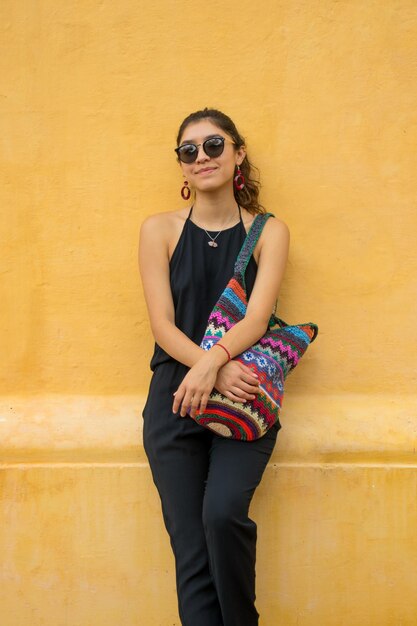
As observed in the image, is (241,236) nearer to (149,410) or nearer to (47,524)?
(149,410)

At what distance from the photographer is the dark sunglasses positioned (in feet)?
10.6

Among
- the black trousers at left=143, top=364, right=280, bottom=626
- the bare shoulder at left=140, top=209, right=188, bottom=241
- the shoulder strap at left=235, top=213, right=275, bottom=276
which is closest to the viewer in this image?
the black trousers at left=143, top=364, right=280, bottom=626

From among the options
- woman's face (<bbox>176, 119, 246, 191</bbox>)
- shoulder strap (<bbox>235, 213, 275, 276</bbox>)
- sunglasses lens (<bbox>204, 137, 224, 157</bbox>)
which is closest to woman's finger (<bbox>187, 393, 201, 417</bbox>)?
shoulder strap (<bbox>235, 213, 275, 276</bbox>)

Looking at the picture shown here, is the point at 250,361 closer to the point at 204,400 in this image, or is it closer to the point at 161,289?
the point at 204,400

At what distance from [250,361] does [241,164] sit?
2.94ft

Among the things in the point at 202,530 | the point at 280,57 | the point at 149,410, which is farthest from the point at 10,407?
the point at 280,57

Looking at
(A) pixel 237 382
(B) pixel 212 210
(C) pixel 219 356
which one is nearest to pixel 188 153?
(B) pixel 212 210

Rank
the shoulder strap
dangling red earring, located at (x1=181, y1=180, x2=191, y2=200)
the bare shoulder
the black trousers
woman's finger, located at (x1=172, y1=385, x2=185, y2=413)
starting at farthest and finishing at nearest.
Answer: dangling red earring, located at (x1=181, y1=180, x2=191, y2=200)
the bare shoulder
the shoulder strap
woman's finger, located at (x1=172, y1=385, x2=185, y2=413)
the black trousers

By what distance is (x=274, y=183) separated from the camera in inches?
140

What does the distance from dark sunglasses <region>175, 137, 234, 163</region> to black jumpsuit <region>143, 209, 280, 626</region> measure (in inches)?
9.9

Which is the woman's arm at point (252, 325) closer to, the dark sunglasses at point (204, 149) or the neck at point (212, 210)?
the neck at point (212, 210)

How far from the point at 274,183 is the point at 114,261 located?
76 cm

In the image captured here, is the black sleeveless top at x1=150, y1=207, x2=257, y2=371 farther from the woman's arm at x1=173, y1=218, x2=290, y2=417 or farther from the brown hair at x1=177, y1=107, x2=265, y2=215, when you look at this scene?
the brown hair at x1=177, y1=107, x2=265, y2=215

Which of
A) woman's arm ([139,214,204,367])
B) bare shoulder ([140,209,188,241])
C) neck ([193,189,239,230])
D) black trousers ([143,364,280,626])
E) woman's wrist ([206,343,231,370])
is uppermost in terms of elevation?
neck ([193,189,239,230])
